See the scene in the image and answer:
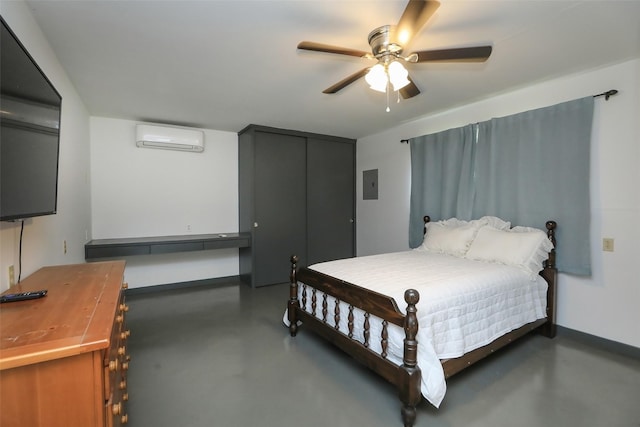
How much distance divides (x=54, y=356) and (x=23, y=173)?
0.92m

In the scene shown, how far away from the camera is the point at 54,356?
82cm

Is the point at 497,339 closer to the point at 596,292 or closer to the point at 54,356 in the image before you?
the point at 596,292

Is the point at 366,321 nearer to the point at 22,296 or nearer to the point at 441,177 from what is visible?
the point at 22,296

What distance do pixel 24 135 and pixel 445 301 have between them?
2.30 meters

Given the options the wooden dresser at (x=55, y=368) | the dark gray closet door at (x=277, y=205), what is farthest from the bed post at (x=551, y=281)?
the wooden dresser at (x=55, y=368)

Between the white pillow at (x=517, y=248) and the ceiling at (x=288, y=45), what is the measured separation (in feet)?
4.52

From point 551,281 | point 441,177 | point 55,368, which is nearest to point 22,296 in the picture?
point 55,368

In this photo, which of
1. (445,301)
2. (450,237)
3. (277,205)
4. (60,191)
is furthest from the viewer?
(277,205)

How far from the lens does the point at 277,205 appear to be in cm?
432

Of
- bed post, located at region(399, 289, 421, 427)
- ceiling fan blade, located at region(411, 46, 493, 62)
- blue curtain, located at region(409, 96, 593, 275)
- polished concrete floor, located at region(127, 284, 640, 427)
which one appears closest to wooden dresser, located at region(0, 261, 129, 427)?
polished concrete floor, located at region(127, 284, 640, 427)

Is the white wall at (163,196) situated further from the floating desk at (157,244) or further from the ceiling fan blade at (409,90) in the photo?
the ceiling fan blade at (409,90)

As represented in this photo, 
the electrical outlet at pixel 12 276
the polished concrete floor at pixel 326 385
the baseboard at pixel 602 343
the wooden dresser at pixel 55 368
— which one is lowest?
the polished concrete floor at pixel 326 385

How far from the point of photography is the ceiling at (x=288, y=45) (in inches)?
66.1

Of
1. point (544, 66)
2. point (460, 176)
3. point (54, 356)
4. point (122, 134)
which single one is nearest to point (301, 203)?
point (460, 176)
